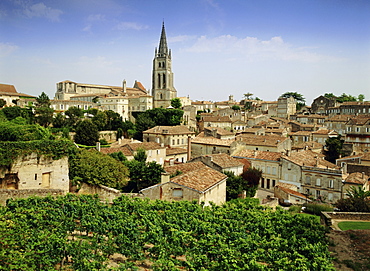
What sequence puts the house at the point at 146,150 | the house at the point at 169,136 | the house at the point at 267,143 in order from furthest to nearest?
the house at the point at 169,136, the house at the point at 267,143, the house at the point at 146,150

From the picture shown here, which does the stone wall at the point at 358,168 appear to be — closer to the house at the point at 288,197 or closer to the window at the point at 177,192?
the house at the point at 288,197

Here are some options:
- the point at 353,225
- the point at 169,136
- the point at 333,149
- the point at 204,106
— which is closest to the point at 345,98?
the point at 204,106

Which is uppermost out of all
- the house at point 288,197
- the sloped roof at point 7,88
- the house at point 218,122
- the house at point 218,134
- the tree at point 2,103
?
the sloped roof at point 7,88

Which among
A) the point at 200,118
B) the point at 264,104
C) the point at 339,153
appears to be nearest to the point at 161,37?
the point at 200,118

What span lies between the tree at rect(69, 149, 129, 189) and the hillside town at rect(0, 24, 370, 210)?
0.51 m

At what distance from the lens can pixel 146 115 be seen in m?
60.9

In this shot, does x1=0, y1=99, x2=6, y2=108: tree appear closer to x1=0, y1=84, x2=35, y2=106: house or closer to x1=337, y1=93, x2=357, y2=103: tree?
x1=0, y1=84, x2=35, y2=106: house

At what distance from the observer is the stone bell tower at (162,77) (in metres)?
79.7

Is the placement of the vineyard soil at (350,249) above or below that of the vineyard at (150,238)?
below

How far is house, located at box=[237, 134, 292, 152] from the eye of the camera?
39.8 metres

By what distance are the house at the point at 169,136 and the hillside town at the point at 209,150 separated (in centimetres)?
16

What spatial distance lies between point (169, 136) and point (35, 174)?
29.8 metres

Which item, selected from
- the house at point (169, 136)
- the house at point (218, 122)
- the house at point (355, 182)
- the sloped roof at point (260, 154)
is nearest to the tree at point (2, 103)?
the house at point (169, 136)

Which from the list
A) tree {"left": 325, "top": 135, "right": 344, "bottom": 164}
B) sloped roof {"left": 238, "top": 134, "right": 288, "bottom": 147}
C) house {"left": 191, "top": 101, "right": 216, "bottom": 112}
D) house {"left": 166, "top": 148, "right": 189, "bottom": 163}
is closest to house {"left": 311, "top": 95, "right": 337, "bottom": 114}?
house {"left": 191, "top": 101, "right": 216, "bottom": 112}
